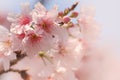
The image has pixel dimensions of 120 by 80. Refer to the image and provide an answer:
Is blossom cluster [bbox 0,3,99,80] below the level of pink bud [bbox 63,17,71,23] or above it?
below

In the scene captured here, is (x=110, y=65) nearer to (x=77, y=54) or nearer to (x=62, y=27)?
(x=77, y=54)

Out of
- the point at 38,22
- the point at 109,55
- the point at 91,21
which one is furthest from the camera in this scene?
the point at 109,55

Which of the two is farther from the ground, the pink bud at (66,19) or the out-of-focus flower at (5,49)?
the pink bud at (66,19)

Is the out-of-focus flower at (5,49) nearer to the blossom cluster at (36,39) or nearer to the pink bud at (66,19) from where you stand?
the blossom cluster at (36,39)

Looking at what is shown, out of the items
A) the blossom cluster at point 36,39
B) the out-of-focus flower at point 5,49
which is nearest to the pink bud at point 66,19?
the blossom cluster at point 36,39

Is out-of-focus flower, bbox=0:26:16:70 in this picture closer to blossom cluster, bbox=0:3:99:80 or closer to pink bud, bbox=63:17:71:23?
blossom cluster, bbox=0:3:99:80

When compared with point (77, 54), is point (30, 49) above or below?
below

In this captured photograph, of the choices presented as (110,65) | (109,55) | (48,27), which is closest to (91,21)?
(48,27)

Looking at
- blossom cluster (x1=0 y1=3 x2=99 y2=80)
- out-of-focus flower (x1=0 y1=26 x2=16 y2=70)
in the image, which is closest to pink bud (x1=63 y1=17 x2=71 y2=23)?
blossom cluster (x1=0 y1=3 x2=99 y2=80)
